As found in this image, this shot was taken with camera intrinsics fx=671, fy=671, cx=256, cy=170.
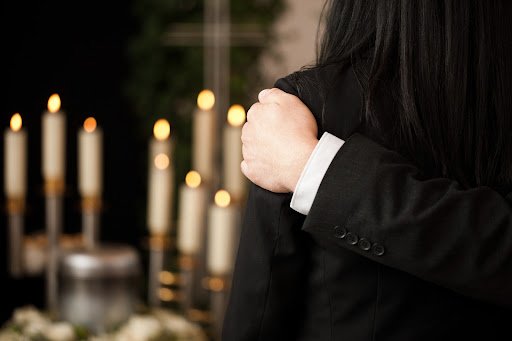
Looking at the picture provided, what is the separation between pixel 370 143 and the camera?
2.09ft

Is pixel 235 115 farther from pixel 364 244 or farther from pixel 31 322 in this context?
pixel 364 244

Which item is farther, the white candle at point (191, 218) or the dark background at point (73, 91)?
the dark background at point (73, 91)

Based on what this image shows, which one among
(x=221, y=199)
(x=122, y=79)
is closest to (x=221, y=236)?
(x=221, y=199)

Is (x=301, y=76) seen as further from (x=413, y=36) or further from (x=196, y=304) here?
(x=196, y=304)

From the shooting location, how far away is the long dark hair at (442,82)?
Result: 665 millimetres

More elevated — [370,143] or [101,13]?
[101,13]

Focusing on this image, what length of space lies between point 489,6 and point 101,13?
169 cm

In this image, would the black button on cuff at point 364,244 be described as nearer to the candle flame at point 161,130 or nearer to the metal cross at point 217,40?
the candle flame at point 161,130

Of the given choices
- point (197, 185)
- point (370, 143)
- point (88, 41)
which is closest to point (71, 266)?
point (197, 185)

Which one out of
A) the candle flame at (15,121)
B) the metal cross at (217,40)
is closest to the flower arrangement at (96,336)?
the candle flame at (15,121)

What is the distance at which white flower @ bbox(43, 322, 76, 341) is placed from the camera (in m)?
1.15

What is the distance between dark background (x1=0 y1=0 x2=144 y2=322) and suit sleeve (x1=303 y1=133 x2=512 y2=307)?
1.39 metres

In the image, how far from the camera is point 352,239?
0.62 meters

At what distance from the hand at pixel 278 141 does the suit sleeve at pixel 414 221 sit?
4 centimetres
